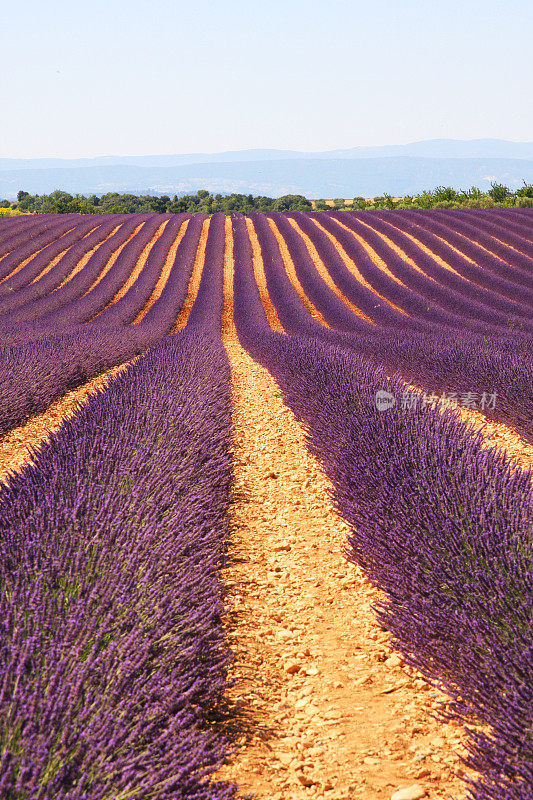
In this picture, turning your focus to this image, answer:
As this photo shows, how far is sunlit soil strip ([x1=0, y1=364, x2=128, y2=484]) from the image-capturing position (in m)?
4.35

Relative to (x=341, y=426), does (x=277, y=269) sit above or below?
above

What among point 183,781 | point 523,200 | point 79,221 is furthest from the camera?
point 523,200

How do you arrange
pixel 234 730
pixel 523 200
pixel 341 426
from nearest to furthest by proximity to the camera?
pixel 234 730, pixel 341 426, pixel 523 200

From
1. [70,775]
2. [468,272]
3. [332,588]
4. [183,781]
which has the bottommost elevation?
[332,588]

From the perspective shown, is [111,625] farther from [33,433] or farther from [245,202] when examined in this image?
[245,202]

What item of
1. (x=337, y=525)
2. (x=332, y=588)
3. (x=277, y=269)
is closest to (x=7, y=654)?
(x=332, y=588)

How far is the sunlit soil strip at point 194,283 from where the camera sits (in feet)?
49.5

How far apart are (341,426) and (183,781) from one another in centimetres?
261

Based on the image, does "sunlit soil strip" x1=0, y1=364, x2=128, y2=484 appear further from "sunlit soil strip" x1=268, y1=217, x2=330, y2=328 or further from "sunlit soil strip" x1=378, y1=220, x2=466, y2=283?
"sunlit soil strip" x1=378, y1=220, x2=466, y2=283

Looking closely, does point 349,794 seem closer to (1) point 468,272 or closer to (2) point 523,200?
(1) point 468,272

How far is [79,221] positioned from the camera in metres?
25.4

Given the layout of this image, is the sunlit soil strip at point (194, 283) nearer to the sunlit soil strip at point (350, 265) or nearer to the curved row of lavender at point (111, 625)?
the sunlit soil strip at point (350, 265)

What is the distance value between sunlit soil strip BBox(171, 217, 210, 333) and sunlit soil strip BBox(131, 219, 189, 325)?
0.82 meters

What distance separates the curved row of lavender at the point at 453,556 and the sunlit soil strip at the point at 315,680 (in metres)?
0.11
